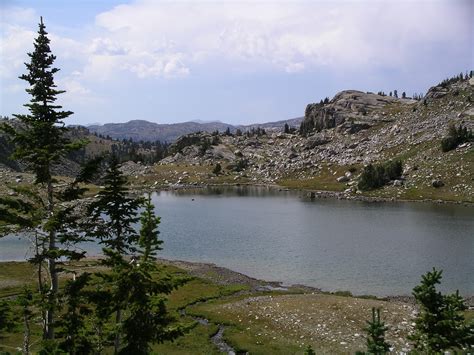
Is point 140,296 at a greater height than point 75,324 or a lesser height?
greater

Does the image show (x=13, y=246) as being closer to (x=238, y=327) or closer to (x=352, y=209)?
(x=238, y=327)

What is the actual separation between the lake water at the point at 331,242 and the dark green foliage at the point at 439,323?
121ft

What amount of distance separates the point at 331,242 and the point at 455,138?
96.1m

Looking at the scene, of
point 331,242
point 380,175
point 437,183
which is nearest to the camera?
point 331,242

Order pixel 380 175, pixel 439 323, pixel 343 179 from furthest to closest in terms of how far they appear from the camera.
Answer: pixel 343 179 → pixel 380 175 → pixel 439 323

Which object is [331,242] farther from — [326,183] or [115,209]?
[326,183]

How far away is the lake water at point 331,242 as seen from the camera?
65.8 meters

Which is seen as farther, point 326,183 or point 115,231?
point 326,183

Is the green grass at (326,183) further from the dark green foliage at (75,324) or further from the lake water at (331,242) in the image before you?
the dark green foliage at (75,324)

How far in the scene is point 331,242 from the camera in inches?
3477

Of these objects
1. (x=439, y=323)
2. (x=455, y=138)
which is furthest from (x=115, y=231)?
(x=455, y=138)

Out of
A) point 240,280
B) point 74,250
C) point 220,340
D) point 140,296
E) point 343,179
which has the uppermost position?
point 343,179

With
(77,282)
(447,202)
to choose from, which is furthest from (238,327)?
(447,202)

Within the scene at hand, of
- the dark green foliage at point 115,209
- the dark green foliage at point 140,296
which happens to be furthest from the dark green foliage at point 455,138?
the dark green foliage at point 140,296
